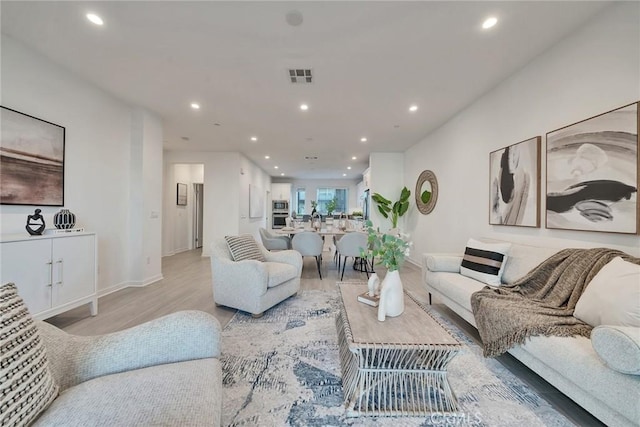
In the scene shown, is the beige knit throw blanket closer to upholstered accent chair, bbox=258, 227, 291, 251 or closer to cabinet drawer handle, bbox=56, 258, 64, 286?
upholstered accent chair, bbox=258, 227, 291, 251

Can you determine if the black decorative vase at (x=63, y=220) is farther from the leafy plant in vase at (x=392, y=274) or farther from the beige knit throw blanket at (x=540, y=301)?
the beige knit throw blanket at (x=540, y=301)

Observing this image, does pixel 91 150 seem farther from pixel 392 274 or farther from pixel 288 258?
pixel 392 274

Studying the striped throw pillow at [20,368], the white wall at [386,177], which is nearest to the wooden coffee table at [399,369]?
the striped throw pillow at [20,368]

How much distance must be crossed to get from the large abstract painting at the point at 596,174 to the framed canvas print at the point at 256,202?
6.78 m

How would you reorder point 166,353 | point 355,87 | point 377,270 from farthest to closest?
point 377,270, point 355,87, point 166,353

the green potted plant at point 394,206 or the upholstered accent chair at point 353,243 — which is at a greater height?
the green potted plant at point 394,206

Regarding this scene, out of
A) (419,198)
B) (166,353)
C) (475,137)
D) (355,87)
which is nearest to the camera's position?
(166,353)

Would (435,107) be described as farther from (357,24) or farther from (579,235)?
(579,235)

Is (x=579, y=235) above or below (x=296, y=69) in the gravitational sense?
below

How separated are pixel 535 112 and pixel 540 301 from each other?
189cm

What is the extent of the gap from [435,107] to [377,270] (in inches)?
123

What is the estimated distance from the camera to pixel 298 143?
5770 millimetres

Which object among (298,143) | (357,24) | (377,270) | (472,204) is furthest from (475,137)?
(298,143)

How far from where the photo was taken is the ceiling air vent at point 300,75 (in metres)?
2.87
